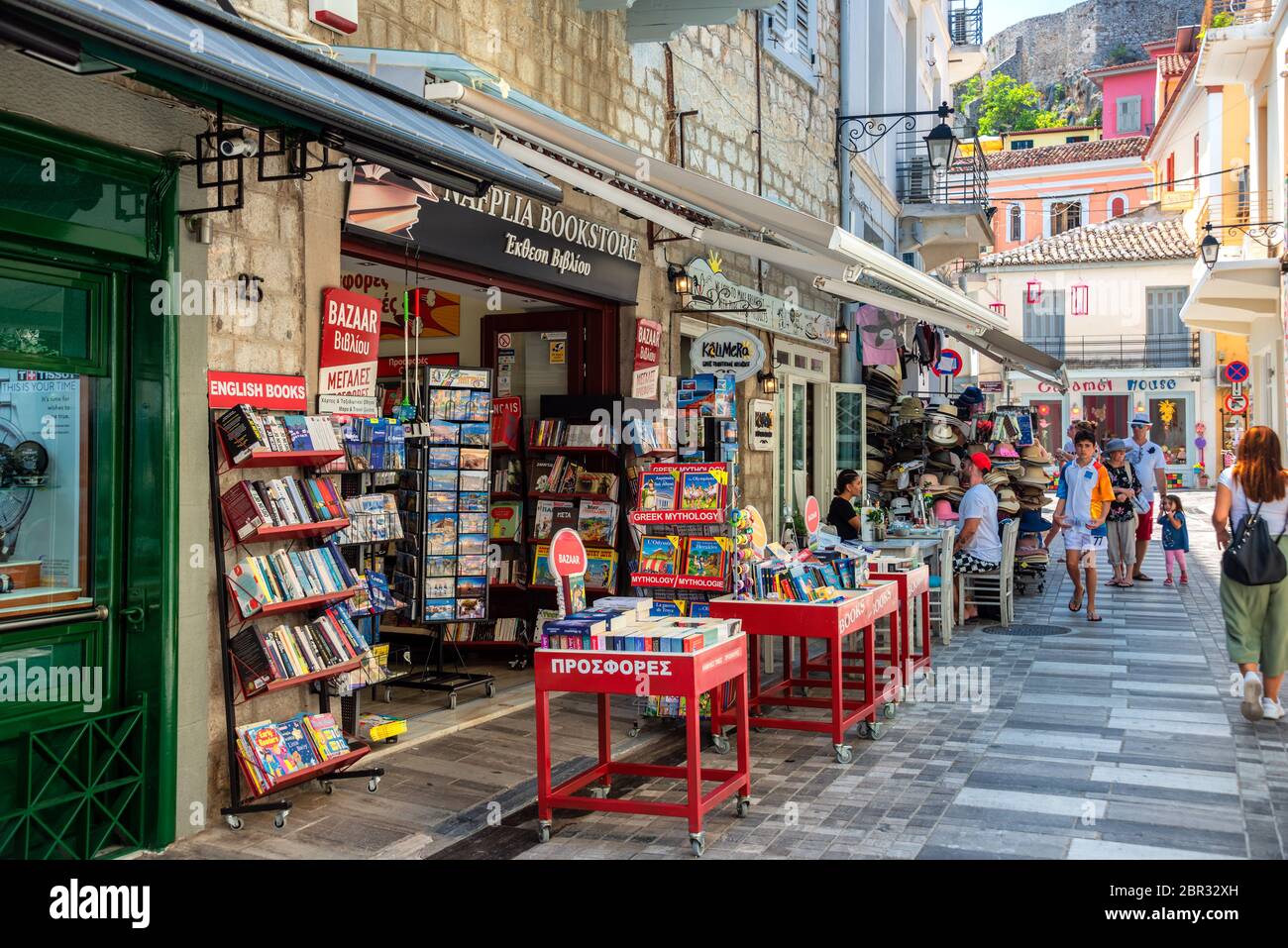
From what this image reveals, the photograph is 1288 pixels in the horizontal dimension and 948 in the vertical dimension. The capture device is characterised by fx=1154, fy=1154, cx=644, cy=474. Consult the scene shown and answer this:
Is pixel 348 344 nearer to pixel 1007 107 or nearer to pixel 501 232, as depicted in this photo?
pixel 501 232

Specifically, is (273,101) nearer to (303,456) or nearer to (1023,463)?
(303,456)

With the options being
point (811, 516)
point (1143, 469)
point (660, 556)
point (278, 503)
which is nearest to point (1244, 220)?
point (1143, 469)

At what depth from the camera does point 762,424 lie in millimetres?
12320

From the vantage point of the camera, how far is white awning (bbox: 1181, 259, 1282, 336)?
18375 millimetres

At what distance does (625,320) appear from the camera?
31.2 ft

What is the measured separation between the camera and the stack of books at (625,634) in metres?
5.02

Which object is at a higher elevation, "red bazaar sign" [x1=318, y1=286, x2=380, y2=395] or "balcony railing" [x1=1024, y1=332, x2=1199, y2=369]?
"balcony railing" [x1=1024, y1=332, x2=1199, y2=369]

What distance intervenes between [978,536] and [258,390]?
776 centimetres

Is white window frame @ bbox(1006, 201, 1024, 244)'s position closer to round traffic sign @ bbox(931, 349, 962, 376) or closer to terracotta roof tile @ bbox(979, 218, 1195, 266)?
terracotta roof tile @ bbox(979, 218, 1195, 266)

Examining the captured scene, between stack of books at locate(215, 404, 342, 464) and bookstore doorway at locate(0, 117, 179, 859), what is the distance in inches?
11.2

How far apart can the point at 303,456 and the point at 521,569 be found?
12.9ft

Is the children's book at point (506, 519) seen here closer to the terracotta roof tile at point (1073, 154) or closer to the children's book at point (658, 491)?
the children's book at point (658, 491)

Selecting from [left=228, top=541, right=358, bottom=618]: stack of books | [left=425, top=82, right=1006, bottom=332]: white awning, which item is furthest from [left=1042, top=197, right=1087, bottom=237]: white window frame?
[left=228, top=541, right=358, bottom=618]: stack of books

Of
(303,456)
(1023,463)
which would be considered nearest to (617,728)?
(303,456)
